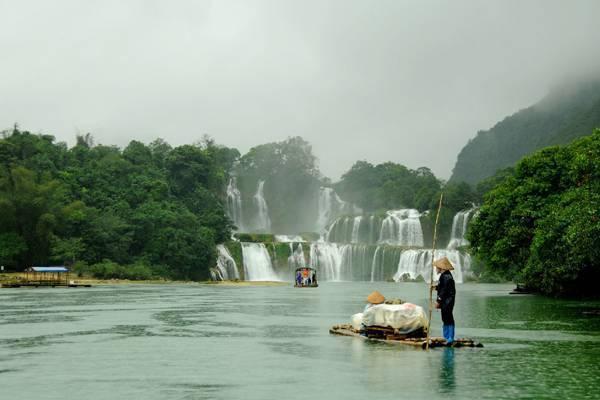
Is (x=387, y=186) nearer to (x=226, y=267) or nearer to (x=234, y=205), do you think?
(x=234, y=205)

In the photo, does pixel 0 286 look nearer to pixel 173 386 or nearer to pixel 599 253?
pixel 599 253

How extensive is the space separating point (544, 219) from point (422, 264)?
4559 centimetres

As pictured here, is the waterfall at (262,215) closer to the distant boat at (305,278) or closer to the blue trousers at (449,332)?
the distant boat at (305,278)

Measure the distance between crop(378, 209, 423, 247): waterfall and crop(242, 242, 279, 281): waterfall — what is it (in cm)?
1589

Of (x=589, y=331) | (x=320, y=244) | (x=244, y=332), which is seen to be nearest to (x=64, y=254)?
(x=320, y=244)

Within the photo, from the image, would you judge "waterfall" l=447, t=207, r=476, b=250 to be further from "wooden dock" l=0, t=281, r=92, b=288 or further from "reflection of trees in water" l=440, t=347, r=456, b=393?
"reflection of trees in water" l=440, t=347, r=456, b=393

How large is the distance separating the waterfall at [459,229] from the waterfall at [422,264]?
3.86 m

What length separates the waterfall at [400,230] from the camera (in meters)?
96.1

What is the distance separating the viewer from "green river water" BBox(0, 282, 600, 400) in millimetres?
11492

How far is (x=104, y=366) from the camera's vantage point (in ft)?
46.9

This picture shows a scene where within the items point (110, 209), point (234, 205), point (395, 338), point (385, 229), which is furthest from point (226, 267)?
point (395, 338)

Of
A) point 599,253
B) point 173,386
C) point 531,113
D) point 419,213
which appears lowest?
point 173,386

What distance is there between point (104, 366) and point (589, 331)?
46.5 ft

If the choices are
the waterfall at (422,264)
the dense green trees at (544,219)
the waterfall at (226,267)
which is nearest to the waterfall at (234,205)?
the waterfall at (226,267)
